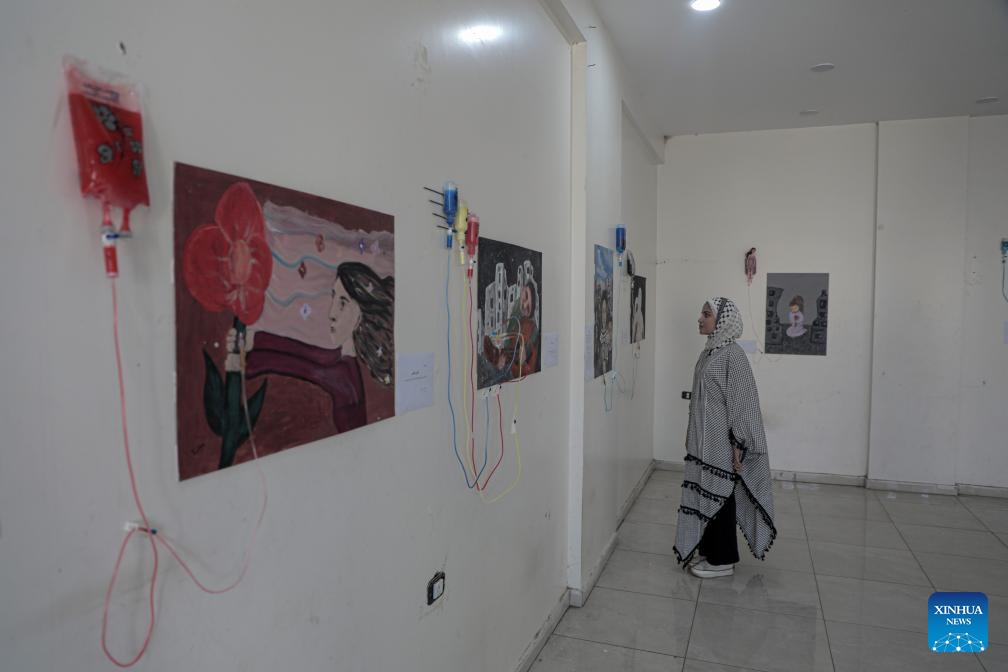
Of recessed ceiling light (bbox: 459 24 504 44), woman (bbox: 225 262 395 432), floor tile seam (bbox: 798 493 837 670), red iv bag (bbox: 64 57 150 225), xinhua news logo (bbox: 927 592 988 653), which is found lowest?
floor tile seam (bbox: 798 493 837 670)

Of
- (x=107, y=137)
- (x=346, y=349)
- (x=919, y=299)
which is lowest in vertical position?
(x=346, y=349)

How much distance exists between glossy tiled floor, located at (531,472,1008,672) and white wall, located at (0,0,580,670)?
0.94m

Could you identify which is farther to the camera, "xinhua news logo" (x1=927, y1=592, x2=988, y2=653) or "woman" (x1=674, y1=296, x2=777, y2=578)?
"woman" (x1=674, y1=296, x2=777, y2=578)

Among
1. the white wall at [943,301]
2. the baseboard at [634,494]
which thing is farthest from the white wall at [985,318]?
the baseboard at [634,494]

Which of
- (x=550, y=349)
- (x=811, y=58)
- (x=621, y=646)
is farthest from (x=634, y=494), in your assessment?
(x=811, y=58)

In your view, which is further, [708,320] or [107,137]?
[708,320]

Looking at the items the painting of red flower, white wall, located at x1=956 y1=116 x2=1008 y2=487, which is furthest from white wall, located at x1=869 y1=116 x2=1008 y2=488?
the painting of red flower

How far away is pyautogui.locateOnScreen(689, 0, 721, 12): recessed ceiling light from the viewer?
3328 mm

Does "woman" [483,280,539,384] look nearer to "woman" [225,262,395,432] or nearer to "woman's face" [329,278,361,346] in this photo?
"woman" [225,262,395,432]

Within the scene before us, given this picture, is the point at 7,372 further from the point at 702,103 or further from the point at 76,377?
the point at 702,103

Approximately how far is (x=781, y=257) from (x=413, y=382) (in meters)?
4.90

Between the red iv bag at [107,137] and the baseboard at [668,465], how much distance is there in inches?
228

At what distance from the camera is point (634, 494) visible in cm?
520

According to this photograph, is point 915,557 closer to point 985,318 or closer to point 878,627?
point 878,627
